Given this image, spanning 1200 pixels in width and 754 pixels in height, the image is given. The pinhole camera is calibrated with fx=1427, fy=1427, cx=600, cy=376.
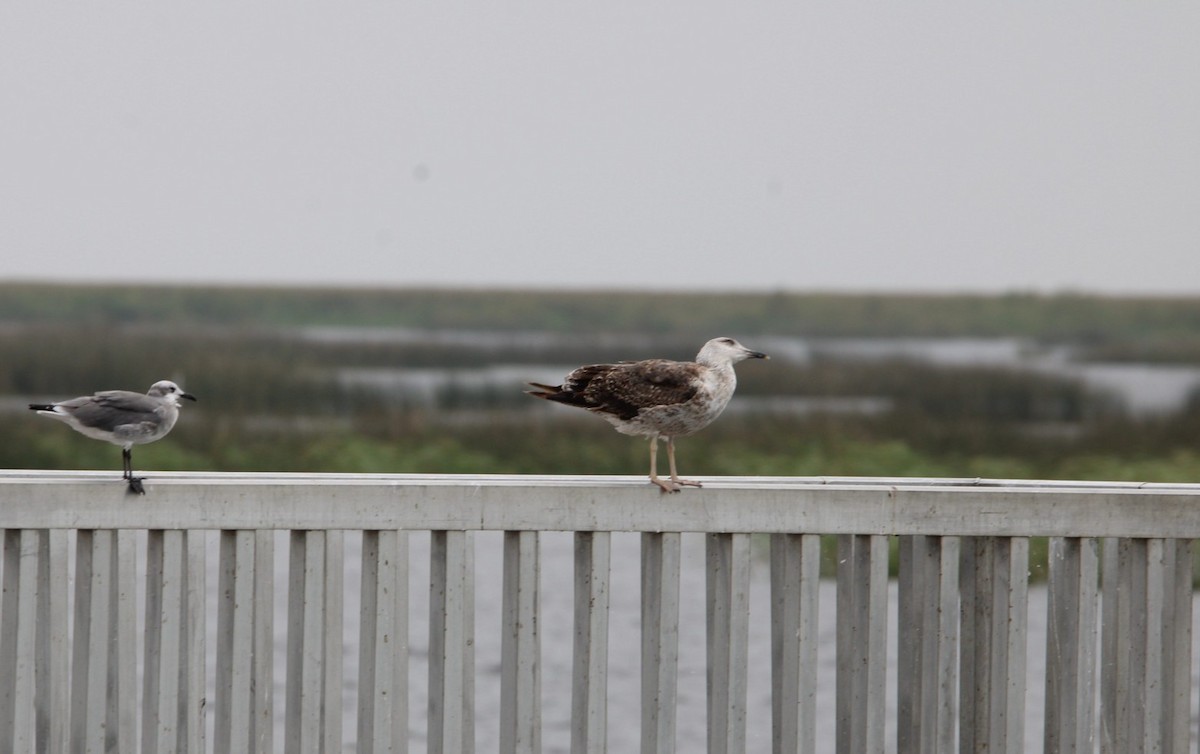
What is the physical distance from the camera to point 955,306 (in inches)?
1892

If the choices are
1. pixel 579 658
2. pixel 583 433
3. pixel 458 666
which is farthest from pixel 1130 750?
pixel 583 433

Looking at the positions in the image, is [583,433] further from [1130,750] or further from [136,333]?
[136,333]

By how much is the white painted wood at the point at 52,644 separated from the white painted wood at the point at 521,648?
3.66 feet

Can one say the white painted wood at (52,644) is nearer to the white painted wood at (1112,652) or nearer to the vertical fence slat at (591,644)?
the vertical fence slat at (591,644)

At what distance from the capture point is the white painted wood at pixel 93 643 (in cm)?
360

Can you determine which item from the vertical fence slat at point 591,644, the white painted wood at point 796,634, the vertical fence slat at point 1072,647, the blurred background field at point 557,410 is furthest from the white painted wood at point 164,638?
the blurred background field at point 557,410

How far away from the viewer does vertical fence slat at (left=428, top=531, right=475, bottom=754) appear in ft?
12.0

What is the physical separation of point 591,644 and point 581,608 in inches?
3.8

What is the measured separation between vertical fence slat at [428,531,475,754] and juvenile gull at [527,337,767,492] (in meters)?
0.75

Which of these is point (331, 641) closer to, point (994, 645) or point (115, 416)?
point (115, 416)

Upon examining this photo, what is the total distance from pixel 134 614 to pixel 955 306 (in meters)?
46.5

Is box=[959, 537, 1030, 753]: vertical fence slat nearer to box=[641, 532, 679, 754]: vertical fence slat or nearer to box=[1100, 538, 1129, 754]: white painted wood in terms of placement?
box=[1100, 538, 1129, 754]: white painted wood

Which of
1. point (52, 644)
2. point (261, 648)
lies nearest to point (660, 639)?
point (261, 648)

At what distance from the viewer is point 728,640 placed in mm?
3707
